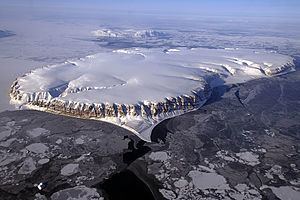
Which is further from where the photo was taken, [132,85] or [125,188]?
[132,85]

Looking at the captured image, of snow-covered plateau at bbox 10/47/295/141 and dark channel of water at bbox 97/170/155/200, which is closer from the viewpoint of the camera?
dark channel of water at bbox 97/170/155/200

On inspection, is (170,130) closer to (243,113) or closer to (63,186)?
(243,113)

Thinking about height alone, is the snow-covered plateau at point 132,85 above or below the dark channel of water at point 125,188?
above

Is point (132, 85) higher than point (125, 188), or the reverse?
point (132, 85)

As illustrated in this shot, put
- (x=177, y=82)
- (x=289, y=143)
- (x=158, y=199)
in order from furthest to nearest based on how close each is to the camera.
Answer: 1. (x=177, y=82)
2. (x=289, y=143)
3. (x=158, y=199)

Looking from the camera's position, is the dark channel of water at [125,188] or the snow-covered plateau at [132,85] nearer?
the dark channel of water at [125,188]

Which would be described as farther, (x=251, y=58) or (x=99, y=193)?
(x=251, y=58)

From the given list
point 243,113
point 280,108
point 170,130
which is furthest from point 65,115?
point 280,108

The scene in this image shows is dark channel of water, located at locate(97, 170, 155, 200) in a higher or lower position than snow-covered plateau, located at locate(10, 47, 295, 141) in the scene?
lower
